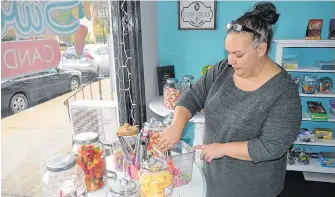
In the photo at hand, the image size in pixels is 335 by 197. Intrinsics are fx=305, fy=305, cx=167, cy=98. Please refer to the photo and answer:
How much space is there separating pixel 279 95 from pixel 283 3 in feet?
5.75

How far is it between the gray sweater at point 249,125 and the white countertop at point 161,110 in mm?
767

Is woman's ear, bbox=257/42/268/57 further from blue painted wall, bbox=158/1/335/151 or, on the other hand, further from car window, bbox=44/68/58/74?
blue painted wall, bbox=158/1/335/151

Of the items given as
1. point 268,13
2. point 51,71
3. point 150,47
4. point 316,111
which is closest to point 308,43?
point 316,111

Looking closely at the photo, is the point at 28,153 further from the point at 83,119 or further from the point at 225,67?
Result: the point at 225,67

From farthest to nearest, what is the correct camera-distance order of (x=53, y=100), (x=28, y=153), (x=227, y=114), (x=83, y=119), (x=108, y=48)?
(x=108, y=48)
(x=83, y=119)
(x=53, y=100)
(x=28, y=153)
(x=227, y=114)

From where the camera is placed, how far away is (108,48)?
220 cm

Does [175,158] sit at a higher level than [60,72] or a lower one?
lower

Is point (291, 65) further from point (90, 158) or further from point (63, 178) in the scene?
point (63, 178)

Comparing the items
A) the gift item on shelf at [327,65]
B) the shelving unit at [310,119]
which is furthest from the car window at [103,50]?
the gift item on shelf at [327,65]

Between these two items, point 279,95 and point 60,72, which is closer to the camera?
point 279,95

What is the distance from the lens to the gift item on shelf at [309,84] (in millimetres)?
2645

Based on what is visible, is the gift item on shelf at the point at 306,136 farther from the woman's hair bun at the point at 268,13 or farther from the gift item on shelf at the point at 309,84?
the woman's hair bun at the point at 268,13

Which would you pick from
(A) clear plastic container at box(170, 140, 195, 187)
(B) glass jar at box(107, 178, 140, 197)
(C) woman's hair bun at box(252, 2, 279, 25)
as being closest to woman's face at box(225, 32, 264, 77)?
(C) woman's hair bun at box(252, 2, 279, 25)

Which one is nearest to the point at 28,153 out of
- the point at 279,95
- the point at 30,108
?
the point at 30,108
